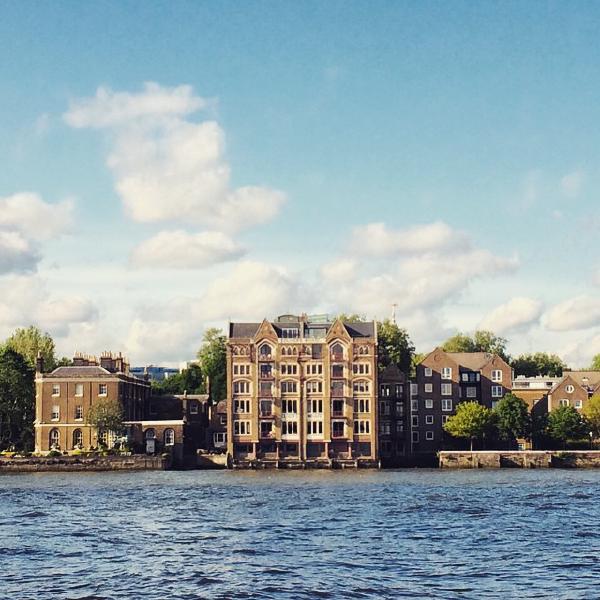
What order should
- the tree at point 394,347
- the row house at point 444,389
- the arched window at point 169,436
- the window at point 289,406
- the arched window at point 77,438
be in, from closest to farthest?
1. the window at point 289,406
2. the arched window at point 77,438
3. the arched window at point 169,436
4. the row house at point 444,389
5. the tree at point 394,347

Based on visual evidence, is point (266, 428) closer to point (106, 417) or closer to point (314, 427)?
point (314, 427)

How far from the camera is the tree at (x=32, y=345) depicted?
575ft

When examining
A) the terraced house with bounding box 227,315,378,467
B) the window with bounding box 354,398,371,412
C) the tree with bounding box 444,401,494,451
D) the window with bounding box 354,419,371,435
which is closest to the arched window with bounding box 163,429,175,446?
the terraced house with bounding box 227,315,378,467

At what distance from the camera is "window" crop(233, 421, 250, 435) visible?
140 metres

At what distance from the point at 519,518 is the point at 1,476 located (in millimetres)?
70361

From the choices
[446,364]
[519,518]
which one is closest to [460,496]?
[519,518]

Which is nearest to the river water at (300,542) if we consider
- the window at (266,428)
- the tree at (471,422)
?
the window at (266,428)

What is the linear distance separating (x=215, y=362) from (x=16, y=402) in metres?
36.2

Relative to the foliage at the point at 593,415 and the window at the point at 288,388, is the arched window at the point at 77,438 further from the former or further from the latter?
the foliage at the point at 593,415

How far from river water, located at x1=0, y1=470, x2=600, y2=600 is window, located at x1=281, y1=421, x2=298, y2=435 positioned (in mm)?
44716

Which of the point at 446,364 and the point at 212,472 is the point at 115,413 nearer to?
the point at 212,472

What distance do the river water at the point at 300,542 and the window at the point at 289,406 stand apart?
148ft

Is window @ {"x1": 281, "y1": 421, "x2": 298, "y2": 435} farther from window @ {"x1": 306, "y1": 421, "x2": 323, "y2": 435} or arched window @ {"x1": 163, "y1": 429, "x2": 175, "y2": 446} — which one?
arched window @ {"x1": 163, "y1": 429, "x2": 175, "y2": 446}

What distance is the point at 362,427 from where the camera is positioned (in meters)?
140
